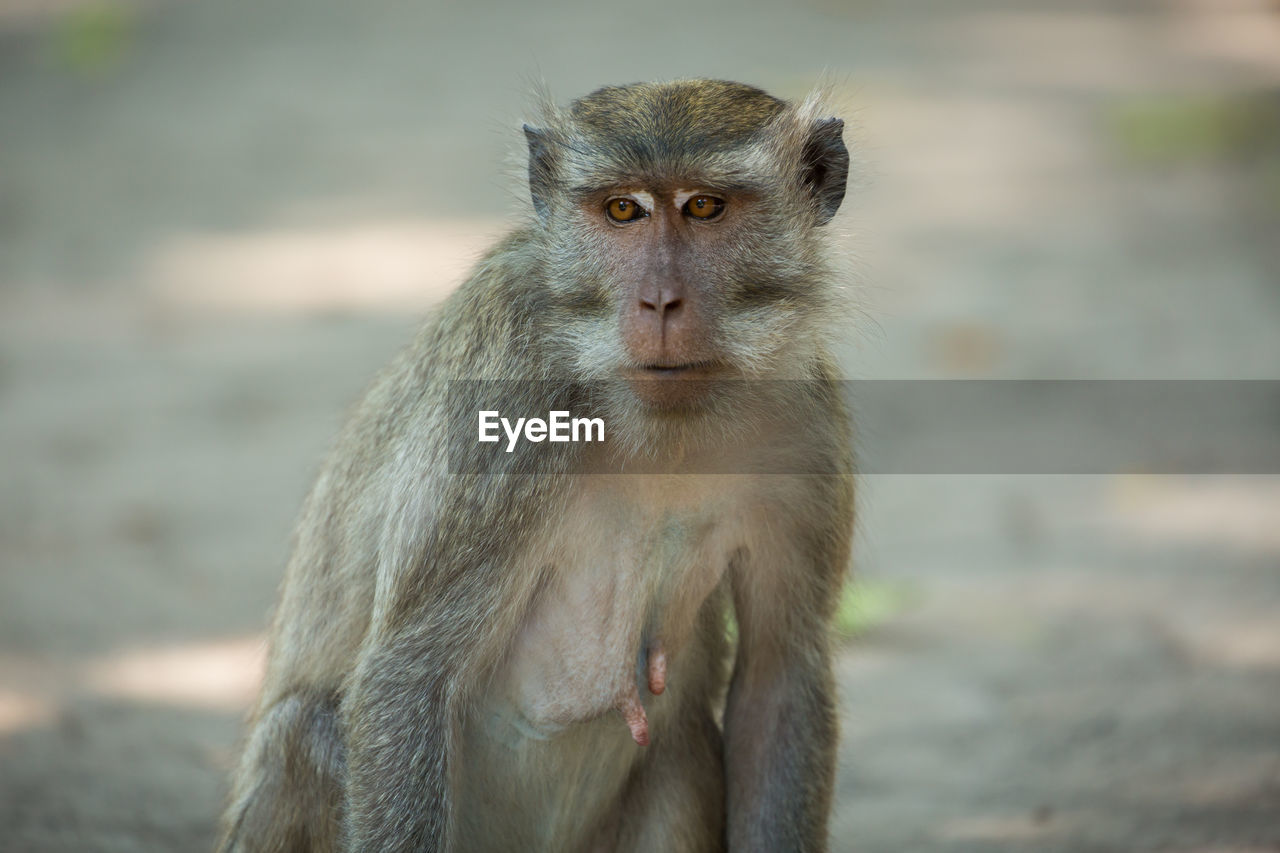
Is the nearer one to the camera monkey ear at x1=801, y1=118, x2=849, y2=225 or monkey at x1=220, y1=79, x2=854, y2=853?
monkey at x1=220, y1=79, x2=854, y2=853

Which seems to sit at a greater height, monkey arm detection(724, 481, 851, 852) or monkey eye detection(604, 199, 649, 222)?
monkey eye detection(604, 199, 649, 222)

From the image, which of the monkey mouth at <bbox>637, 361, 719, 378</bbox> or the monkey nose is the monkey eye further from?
the monkey mouth at <bbox>637, 361, 719, 378</bbox>

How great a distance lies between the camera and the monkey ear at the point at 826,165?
4.36 metres

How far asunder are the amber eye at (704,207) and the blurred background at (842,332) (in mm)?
675

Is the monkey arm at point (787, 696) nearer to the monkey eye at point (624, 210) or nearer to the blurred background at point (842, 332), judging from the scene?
the blurred background at point (842, 332)

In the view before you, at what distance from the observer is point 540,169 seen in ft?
14.3

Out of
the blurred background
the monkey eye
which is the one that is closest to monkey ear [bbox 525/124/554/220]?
the monkey eye

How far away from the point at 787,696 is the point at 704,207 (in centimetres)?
149

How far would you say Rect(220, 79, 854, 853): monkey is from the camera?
13.4 feet

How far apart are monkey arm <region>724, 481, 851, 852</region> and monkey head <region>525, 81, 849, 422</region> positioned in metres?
0.65

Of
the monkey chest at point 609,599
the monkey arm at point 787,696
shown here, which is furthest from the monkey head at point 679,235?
the monkey arm at point 787,696

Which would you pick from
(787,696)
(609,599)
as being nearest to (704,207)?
(609,599)

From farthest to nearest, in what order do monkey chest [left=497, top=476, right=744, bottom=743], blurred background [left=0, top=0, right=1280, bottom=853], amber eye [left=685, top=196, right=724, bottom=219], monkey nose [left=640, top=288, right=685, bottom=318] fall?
blurred background [left=0, top=0, right=1280, bottom=853] → monkey chest [left=497, top=476, right=744, bottom=743] → amber eye [left=685, top=196, right=724, bottom=219] → monkey nose [left=640, top=288, right=685, bottom=318]

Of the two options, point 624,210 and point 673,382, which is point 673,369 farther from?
point 624,210
